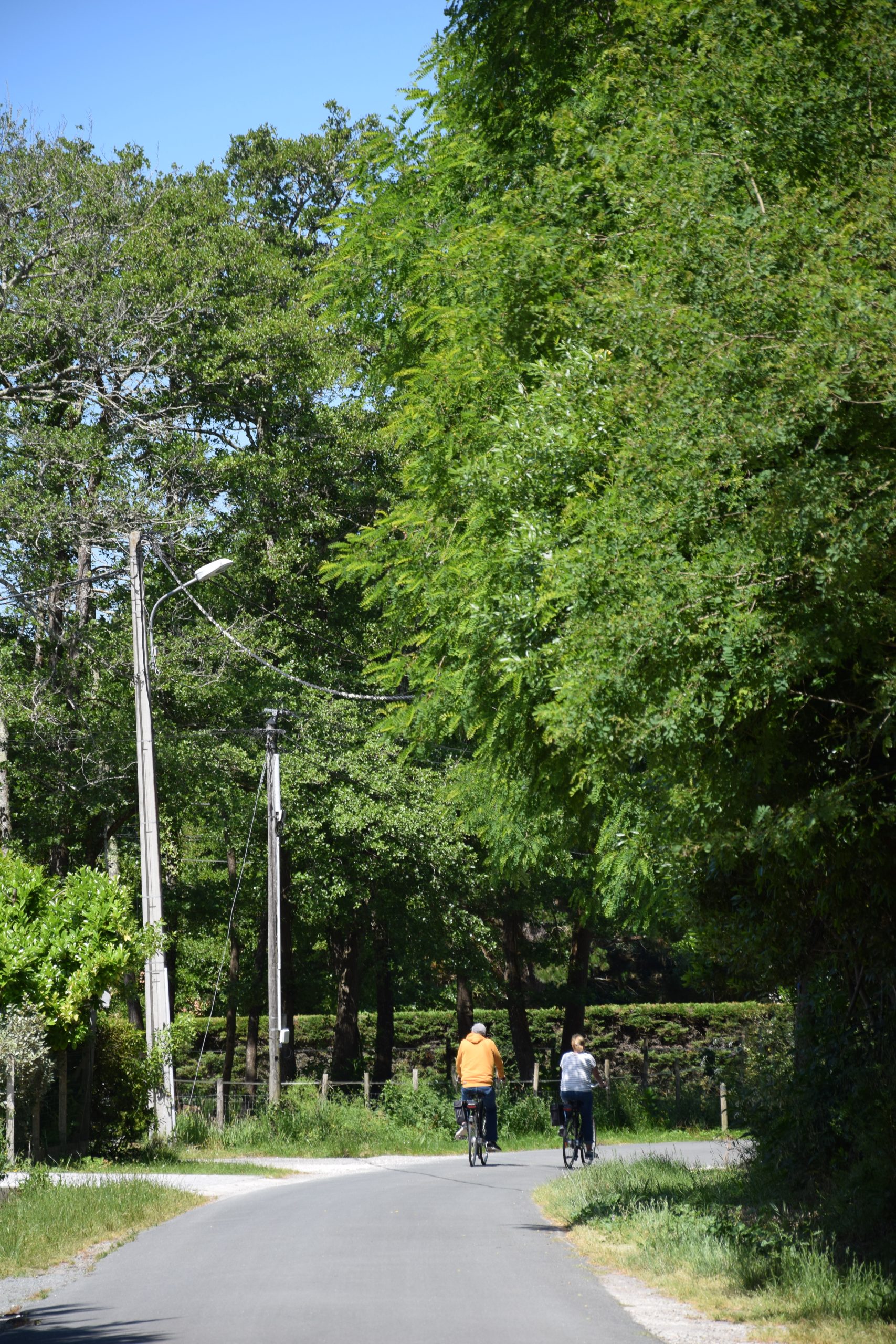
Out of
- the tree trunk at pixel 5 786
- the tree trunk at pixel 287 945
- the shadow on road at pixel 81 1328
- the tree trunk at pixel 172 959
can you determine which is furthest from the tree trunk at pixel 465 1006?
the shadow on road at pixel 81 1328

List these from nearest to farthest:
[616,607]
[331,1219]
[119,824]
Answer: [616,607] < [331,1219] < [119,824]

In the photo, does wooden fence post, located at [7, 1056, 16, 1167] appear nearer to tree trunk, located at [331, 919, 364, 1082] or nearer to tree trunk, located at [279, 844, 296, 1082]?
tree trunk, located at [279, 844, 296, 1082]

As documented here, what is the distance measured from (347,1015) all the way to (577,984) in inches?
242

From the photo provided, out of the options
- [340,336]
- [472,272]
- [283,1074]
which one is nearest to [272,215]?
[340,336]

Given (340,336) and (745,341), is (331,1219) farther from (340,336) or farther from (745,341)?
(340,336)

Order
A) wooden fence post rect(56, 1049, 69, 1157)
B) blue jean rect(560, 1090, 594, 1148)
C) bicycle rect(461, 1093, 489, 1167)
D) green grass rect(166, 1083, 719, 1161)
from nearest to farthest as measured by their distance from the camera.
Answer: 1. blue jean rect(560, 1090, 594, 1148)
2. wooden fence post rect(56, 1049, 69, 1157)
3. bicycle rect(461, 1093, 489, 1167)
4. green grass rect(166, 1083, 719, 1161)

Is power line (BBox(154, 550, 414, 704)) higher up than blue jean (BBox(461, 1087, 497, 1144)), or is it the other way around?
power line (BBox(154, 550, 414, 704))

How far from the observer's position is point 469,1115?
19.1 metres

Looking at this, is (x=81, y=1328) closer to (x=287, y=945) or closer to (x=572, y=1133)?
(x=572, y=1133)

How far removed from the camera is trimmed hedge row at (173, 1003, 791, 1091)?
1636 inches

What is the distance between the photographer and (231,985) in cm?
3919

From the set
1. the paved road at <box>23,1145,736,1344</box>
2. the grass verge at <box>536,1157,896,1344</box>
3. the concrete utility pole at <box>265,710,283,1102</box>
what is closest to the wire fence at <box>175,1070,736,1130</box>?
the concrete utility pole at <box>265,710,283,1102</box>

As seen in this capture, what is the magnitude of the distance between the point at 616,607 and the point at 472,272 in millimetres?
3908

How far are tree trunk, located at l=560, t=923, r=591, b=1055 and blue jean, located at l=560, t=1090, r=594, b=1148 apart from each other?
61.7 ft
